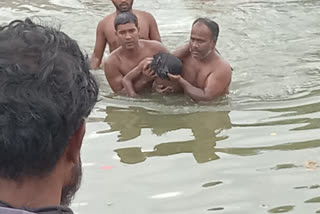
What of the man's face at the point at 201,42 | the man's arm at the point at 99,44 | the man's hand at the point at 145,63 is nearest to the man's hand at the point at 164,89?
the man's hand at the point at 145,63

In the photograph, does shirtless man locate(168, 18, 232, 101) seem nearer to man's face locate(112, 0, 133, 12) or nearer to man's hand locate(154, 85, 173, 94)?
man's hand locate(154, 85, 173, 94)

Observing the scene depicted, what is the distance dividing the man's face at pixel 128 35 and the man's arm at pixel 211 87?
0.58 m

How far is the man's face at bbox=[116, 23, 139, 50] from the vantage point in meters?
6.57

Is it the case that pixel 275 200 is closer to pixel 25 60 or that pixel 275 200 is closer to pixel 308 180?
pixel 308 180

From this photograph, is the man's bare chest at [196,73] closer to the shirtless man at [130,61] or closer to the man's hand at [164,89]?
the man's hand at [164,89]

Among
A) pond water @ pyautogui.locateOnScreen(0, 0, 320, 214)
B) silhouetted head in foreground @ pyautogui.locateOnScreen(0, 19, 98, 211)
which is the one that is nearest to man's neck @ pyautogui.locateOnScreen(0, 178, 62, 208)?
silhouetted head in foreground @ pyautogui.locateOnScreen(0, 19, 98, 211)

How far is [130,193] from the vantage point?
4414 millimetres

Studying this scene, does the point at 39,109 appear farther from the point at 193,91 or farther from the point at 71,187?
the point at 193,91

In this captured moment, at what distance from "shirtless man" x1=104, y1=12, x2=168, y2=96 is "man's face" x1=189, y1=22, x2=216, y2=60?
0.45m

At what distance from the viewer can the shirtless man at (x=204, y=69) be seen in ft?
20.4

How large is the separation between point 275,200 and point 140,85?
102 inches


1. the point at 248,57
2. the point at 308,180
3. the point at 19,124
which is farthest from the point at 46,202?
the point at 248,57

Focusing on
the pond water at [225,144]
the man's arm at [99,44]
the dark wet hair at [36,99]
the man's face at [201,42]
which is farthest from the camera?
the man's arm at [99,44]

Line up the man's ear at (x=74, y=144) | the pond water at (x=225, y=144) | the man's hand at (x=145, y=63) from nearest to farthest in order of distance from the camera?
the man's ear at (x=74, y=144), the pond water at (x=225, y=144), the man's hand at (x=145, y=63)
